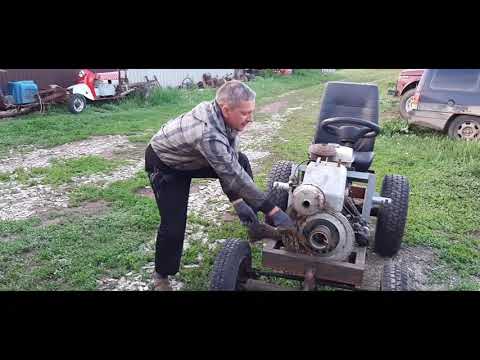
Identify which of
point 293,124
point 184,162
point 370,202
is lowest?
point 293,124

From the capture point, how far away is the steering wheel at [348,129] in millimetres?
3387

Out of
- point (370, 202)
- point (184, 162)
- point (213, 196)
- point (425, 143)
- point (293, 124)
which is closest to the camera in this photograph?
point (184, 162)

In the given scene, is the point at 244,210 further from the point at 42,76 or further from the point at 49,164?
the point at 42,76

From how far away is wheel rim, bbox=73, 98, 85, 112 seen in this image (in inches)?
365

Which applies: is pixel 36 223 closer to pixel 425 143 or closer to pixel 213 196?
pixel 213 196

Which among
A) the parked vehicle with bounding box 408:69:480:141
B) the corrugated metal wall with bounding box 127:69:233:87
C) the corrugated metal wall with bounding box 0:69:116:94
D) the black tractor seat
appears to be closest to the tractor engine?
the black tractor seat

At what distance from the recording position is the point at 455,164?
19.7 feet

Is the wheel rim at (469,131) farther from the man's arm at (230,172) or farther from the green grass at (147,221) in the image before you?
the man's arm at (230,172)

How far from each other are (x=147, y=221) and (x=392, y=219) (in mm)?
2179

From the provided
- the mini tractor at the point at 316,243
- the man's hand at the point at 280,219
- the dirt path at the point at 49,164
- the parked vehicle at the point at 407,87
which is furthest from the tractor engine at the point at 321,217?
the parked vehicle at the point at 407,87

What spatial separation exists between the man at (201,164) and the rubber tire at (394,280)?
60cm

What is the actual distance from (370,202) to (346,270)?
2.68 ft

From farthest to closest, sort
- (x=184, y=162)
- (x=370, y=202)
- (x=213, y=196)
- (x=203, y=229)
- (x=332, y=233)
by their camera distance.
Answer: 1. (x=213, y=196)
2. (x=203, y=229)
3. (x=370, y=202)
4. (x=184, y=162)
5. (x=332, y=233)

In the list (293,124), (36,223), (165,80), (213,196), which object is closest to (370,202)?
(213,196)
